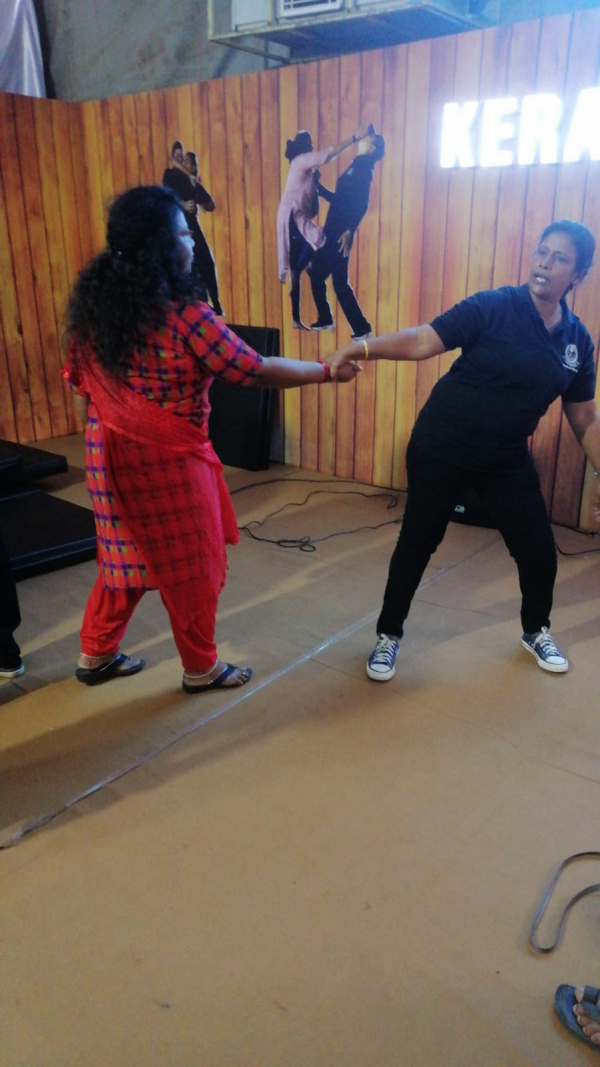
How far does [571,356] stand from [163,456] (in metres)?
1.22

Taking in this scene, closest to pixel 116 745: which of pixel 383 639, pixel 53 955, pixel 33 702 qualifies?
pixel 33 702

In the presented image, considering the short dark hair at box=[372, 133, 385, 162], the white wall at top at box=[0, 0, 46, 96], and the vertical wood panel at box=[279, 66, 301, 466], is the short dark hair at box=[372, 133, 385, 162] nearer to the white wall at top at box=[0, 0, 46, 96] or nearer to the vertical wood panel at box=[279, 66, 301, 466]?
the vertical wood panel at box=[279, 66, 301, 466]

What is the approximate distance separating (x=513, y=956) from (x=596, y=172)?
3175 mm

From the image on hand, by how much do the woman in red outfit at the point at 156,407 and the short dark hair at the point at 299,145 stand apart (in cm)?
264

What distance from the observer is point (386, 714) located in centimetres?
233

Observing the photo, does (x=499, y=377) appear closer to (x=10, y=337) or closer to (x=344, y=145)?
(x=344, y=145)

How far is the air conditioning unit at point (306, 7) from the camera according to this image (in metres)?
3.95

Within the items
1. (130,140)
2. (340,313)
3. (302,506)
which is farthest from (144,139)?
→ (302,506)

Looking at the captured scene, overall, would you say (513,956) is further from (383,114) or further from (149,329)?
(383,114)

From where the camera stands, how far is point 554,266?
211 cm

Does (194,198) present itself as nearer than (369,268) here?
No

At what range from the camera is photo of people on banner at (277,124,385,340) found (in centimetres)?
417

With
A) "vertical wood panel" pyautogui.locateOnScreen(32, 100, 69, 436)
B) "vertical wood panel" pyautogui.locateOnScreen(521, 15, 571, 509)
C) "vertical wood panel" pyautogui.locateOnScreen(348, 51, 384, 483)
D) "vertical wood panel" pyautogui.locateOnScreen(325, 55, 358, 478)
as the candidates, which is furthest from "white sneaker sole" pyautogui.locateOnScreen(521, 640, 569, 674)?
"vertical wood panel" pyautogui.locateOnScreen(32, 100, 69, 436)

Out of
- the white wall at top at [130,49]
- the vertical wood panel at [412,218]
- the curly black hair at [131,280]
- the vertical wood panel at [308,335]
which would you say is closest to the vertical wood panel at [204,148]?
the white wall at top at [130,49]
